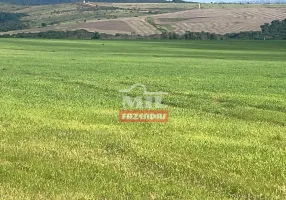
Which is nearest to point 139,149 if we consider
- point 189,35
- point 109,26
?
point 189,35

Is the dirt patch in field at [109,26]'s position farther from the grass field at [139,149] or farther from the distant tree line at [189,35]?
the grass field at [139,149]

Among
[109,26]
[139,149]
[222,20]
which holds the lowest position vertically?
[109,26]

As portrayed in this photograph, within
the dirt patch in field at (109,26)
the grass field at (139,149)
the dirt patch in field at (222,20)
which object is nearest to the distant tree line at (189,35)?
the dirt patch in field at (109,26)

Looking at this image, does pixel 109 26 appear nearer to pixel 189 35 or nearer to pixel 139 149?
pixel 189 35

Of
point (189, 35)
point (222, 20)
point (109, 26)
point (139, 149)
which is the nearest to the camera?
point (139, 149)

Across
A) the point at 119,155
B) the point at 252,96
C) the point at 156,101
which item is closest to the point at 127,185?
the point at 119,155

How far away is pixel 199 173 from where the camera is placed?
12812 mm

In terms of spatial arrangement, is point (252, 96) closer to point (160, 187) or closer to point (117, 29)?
point (160, 187)

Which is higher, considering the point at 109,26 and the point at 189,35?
the point at 109,26

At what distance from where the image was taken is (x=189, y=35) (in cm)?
14725

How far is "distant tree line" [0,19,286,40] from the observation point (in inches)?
5782

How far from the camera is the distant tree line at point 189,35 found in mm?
146875

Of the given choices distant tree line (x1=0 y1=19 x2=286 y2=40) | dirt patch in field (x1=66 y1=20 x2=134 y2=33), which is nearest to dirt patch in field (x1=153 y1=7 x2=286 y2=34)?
distant tree line (x1=0 y1=19 x2=286 y2=40)

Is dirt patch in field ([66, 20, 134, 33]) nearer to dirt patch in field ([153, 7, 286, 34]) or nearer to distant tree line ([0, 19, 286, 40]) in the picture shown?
distant tree line ([0, 19, 286, 40])
